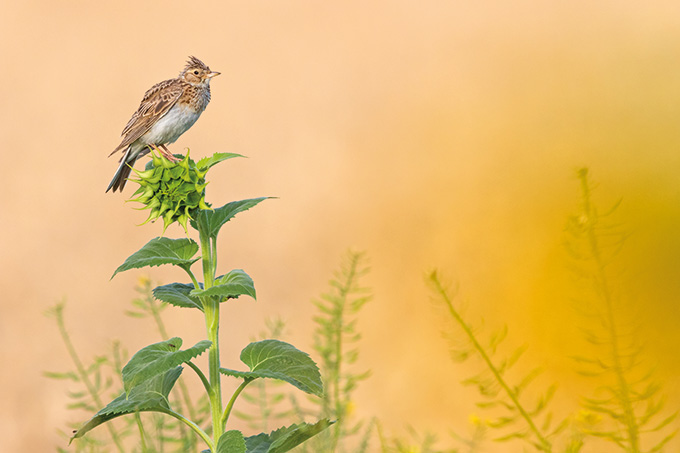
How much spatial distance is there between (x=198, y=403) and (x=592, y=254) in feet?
3.63

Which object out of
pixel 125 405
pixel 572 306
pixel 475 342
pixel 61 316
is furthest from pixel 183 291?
pixel 61 316

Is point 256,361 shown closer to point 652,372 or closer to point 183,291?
point 183,291

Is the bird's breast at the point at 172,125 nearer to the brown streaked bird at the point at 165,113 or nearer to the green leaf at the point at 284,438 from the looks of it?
the brown streaked bird at the point at 165,113

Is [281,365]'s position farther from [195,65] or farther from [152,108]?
[195,65]

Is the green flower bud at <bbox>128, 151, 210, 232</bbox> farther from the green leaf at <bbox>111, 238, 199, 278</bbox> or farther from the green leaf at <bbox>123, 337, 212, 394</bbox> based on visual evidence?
the green leaf at <bbox>123, 337, 212, 394</bbox>

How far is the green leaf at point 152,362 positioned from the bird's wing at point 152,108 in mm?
1100

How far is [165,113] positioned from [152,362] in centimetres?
142

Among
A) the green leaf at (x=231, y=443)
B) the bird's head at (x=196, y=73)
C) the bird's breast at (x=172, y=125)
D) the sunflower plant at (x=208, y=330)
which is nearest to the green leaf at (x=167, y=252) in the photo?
the sunflower plant at (x=208, y=330)

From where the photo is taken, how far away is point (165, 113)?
92.0 inches

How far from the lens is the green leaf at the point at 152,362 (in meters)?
1.03

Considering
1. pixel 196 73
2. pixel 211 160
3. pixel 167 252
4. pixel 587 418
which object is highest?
pixel 196 73

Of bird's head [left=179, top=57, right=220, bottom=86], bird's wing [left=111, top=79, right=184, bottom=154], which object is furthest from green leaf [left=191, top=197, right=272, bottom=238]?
bird's head [left=179, top=57, right=220, bottom=86]

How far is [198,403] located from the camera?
72.3 inches

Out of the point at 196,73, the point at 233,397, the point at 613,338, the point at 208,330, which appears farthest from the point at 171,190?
the point at 196,73
